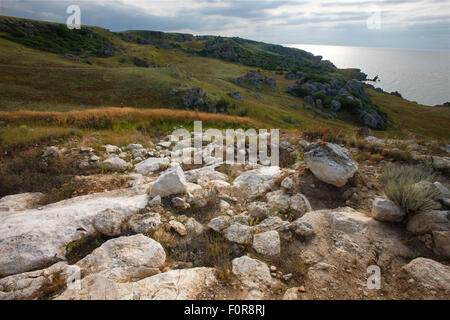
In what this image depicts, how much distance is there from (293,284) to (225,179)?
484 cm

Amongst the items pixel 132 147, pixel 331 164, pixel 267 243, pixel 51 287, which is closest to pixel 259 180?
pixel 331 164

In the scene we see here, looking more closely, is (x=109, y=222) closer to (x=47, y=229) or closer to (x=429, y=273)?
(x=47, y=229)

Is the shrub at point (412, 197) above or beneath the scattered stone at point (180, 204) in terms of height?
above

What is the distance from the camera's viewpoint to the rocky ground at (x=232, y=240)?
137 inches

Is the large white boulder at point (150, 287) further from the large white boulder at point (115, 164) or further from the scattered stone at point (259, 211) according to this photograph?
the large white boulder at point (115, 164)

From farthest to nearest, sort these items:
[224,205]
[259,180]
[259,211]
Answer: [259,180] → [224,205] → [259,211]

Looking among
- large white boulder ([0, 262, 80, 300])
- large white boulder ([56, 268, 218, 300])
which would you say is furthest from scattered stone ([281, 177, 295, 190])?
large white boulder ([0, 262, 80, 300])

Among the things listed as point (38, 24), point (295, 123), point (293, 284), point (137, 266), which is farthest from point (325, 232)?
point (38, 24)

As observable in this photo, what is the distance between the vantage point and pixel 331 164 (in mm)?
6480

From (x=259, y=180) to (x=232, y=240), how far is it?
3288mm

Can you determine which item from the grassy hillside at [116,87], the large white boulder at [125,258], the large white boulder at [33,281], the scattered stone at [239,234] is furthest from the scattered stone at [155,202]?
the grassy hillside at [116,87]

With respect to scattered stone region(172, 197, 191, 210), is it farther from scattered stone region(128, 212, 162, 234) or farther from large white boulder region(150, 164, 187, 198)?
scattered stone region(128, 212, 162, 234)

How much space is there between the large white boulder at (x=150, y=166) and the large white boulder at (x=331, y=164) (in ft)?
20.4

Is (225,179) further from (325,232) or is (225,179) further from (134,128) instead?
(134,128)
